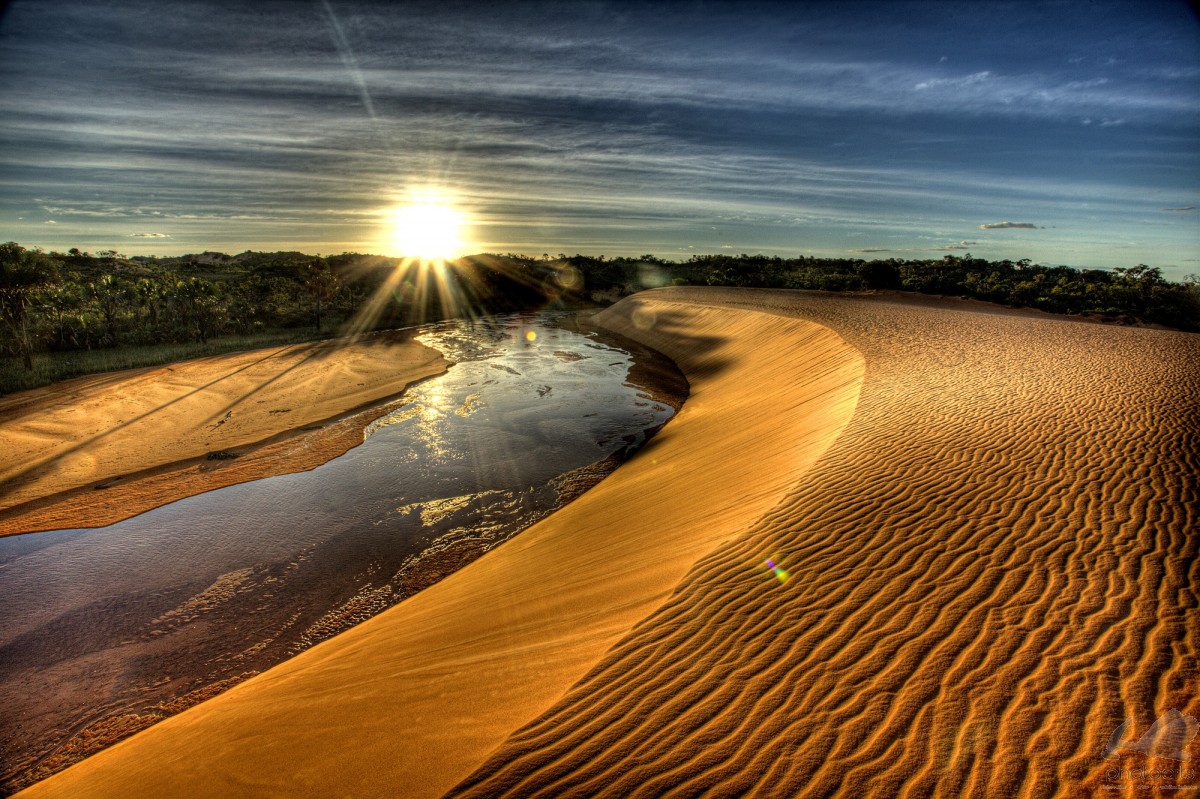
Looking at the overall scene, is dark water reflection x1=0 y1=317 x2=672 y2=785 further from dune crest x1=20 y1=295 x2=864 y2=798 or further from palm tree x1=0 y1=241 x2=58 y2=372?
palm tree x1=0 y1=241 x2=58 y2=372

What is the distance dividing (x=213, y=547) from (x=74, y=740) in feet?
12.2

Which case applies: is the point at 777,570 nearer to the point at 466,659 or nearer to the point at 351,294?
the point at 466,659

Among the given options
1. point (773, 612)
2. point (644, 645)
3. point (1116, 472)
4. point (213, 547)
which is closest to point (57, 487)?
point (213, 547)

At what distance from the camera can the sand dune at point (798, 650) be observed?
292 centimetres

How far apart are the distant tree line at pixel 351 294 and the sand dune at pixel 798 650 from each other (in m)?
28.5

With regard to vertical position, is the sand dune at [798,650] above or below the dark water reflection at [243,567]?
above

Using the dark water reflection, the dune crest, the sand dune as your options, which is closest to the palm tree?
the dark water reflection

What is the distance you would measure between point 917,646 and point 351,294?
169 ft

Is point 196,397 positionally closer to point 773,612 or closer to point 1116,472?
point 773,612

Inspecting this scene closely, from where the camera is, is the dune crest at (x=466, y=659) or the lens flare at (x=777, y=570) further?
the lens flare at (x=777, y=570)

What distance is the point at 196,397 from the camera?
17.2 meters

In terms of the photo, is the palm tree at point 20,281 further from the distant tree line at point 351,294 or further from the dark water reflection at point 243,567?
the dark water reflection at point 243,567

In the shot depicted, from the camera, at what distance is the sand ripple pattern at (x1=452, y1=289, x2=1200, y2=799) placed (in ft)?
9.27

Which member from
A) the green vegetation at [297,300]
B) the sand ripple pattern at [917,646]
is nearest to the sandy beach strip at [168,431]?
the green vegetation at [297,300]
